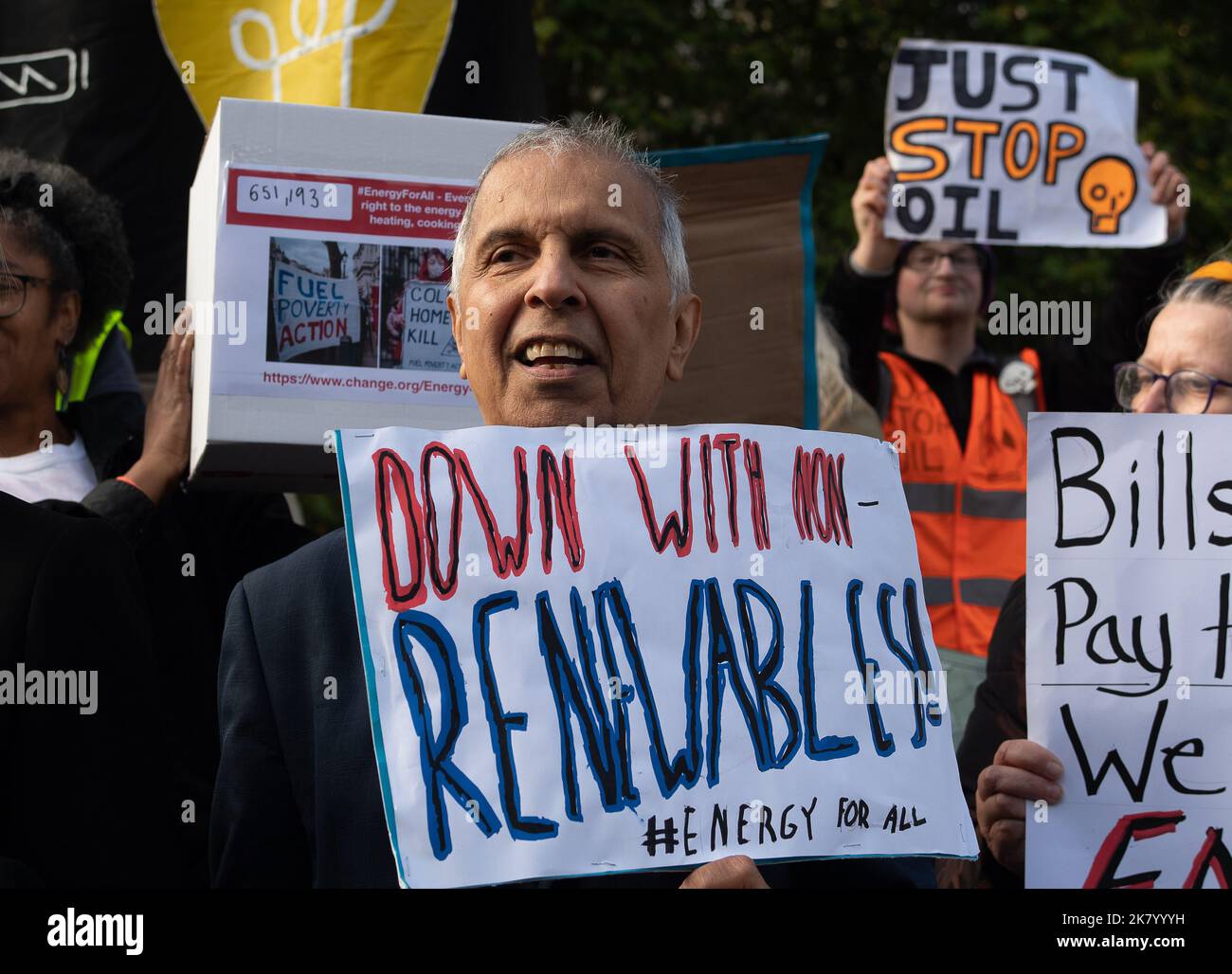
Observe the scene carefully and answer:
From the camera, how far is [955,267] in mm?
4582

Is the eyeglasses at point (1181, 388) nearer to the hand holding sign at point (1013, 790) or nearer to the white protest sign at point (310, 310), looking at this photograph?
the hand holding sign at point (1013, 790)

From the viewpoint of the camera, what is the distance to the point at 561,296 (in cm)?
223

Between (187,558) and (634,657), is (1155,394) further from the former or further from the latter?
(187,558)

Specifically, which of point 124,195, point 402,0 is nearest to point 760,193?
point 402,0

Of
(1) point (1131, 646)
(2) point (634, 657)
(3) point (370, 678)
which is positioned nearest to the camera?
(3) point (370, 678)

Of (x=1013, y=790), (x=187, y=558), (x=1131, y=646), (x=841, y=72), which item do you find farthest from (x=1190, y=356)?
(x=841, y=72)

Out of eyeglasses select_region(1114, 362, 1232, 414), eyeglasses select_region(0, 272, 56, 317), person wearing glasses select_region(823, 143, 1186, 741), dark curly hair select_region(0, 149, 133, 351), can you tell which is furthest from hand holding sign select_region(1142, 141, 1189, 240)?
eyeglasses select_region(0, 272, 56, 317)

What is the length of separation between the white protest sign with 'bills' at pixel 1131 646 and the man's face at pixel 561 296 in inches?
27.2

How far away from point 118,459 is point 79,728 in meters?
0.99

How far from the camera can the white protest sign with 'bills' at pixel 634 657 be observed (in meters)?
1.97

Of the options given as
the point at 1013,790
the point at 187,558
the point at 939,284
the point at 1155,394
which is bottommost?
the point at 1013,790

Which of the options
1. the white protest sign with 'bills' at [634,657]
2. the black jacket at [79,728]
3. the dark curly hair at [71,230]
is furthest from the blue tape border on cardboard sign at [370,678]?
the dark curly hair at [71,230]

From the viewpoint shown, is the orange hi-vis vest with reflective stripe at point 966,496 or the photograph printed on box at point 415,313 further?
the orange hi-vis vest with reflective stripe at point 966,496

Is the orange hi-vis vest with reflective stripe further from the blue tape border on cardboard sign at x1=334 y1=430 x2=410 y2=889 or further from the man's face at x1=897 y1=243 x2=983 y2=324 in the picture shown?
the blue tape border on cardboard sign at x1=334 y1=430 x2=410 y2=889
